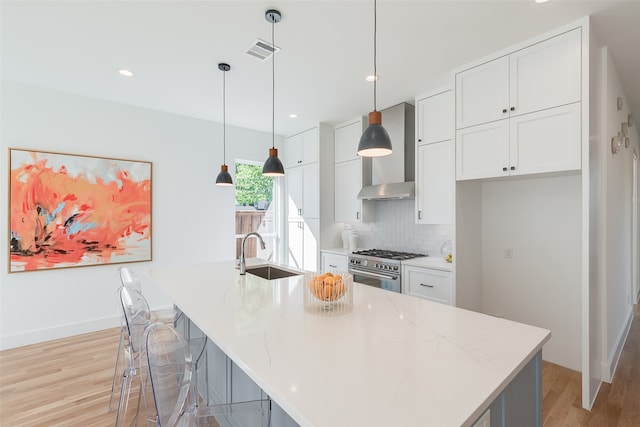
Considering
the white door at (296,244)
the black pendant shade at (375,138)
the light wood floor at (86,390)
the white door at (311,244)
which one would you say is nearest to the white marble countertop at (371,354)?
the black pendant shade at (375,138)

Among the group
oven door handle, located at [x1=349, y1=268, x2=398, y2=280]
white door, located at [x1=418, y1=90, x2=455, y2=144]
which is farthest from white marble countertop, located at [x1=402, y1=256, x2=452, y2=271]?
white door, located at [x1=418, y1=90, x2=455, y2=144]

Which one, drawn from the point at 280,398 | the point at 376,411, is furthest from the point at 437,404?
the point at 280,398

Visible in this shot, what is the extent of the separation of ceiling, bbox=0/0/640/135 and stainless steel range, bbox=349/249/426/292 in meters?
1.85

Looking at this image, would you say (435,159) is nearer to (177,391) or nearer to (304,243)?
(304,243)

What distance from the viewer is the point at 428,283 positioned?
3.04m

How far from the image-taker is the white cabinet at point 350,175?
13.4 feet

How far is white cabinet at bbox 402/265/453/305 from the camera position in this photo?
2.89m

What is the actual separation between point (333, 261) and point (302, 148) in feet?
6.02

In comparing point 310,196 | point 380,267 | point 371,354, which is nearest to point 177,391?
point 371,354

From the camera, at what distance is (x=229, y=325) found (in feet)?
4.58

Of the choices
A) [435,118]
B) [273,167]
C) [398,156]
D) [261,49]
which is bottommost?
[273,167]

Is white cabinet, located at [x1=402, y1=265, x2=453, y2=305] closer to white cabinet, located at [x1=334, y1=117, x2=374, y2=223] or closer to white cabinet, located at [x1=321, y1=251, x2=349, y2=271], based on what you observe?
white cabinet, located at [x1=321, y1=251, x2=349, y2=271]

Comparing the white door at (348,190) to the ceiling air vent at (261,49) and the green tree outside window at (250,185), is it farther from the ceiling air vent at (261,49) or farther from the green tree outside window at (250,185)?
the ceiling air vent at (261,49)

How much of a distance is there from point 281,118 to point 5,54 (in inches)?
107
